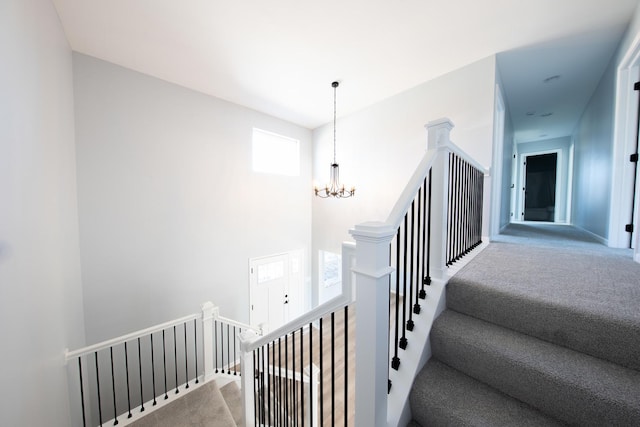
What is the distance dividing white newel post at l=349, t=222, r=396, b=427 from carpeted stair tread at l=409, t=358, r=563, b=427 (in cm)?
21

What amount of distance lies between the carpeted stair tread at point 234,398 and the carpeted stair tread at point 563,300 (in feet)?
10.6

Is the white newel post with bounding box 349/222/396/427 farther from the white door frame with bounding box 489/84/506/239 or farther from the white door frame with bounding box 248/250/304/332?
the white door frame with bounding box 248/250/304/332

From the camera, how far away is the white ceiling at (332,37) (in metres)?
2.20

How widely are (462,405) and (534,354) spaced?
415 mm

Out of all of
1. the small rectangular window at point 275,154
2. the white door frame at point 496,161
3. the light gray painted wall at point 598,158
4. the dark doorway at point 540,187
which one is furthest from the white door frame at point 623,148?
the dark doorway at point 540,187

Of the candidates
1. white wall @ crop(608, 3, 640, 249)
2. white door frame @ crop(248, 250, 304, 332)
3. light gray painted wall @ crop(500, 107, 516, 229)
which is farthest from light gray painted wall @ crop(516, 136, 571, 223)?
white door frame @ crop(248, 250, 304, 332)

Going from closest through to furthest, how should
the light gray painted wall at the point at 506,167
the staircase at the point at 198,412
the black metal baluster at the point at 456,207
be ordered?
the black metal baluster at the point at 456,207 → the staircase at the point at 198,412 → the light gray painted wall at the point at 506,167

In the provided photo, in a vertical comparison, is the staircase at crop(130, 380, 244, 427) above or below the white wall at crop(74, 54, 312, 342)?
below

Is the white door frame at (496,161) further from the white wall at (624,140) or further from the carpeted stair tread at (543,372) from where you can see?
the carpeted stair tread at (543,372)

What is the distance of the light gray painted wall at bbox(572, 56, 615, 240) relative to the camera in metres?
2.83

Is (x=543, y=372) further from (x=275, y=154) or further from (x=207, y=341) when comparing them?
(x=275, y=154)

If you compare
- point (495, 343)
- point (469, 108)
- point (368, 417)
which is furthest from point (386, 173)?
point (368, 417)

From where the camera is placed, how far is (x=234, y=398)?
3.12 metres

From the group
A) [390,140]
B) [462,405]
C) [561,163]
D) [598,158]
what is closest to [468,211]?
[462,405]
